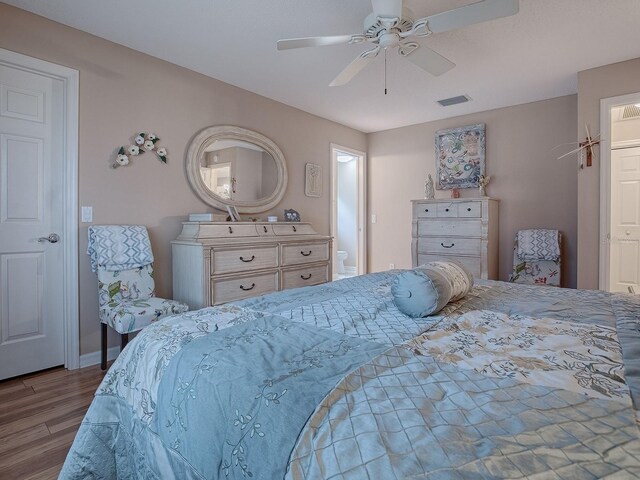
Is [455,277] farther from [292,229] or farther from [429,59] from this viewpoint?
[292,229]

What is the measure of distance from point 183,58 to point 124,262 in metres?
1.84

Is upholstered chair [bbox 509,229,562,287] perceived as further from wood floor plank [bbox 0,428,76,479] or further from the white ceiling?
wood floor plank [bbox 0,428,76,479]

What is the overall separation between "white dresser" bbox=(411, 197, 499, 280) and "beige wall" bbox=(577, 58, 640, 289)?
0.92 meters

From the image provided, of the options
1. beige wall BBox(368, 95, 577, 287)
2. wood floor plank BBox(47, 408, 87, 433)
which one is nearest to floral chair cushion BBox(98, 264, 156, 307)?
wood floor plank BBox(47, 408, 87, 433)

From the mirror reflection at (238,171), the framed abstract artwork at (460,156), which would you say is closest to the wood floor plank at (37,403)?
the mirror reflection at (238,171)

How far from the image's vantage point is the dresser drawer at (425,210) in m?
4.40

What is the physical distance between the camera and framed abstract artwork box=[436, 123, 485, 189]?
4.55 m

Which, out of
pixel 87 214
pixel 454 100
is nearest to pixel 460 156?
pixel 454 100

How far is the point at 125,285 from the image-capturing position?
2719 mm

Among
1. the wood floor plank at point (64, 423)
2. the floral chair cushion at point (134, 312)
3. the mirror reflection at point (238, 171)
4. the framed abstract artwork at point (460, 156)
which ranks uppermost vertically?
the framed abstract artwork at point (460, 156)

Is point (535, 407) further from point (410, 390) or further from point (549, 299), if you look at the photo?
point (549, 299)

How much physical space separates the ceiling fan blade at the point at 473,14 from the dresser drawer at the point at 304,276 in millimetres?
2400

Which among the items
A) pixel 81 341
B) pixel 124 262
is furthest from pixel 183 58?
pixel 81 341

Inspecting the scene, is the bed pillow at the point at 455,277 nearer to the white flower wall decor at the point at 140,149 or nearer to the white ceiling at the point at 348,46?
the white ceiling at the point at 348,46
